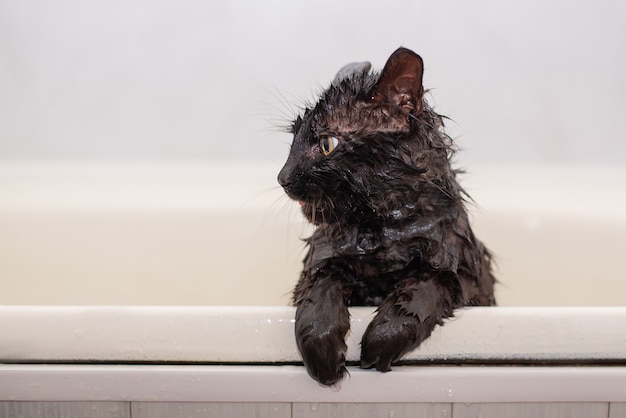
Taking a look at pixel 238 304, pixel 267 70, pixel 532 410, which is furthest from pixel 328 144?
pixel 267 70

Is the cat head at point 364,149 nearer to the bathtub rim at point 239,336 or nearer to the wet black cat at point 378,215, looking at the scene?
the wet black cat at point 378,215

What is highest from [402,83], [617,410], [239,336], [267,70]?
[267,70]

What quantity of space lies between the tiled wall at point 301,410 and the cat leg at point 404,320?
87 millimetres

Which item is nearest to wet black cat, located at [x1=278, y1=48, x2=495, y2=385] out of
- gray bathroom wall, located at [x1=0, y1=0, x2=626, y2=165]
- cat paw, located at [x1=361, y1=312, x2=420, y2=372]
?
cat paw, located at [x1=361, y1=312, x2=420, y2=372]

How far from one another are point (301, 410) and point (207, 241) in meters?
1.11

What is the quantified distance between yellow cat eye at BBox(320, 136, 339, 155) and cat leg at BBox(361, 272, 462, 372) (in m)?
0.23

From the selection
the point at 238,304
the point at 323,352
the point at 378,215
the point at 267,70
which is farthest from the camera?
the point at 267,70

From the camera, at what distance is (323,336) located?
874 mm

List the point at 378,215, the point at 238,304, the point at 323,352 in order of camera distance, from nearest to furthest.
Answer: the point at 323,352, the point at 378,215, the point at 238,304

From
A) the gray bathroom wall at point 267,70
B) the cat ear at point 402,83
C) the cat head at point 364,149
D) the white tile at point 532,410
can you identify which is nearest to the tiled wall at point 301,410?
the white tile at point 532,410

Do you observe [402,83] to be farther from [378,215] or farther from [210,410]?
[210,410]

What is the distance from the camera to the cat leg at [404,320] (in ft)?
2.90

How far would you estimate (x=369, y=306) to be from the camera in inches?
41.3

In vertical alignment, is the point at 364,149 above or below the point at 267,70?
below
